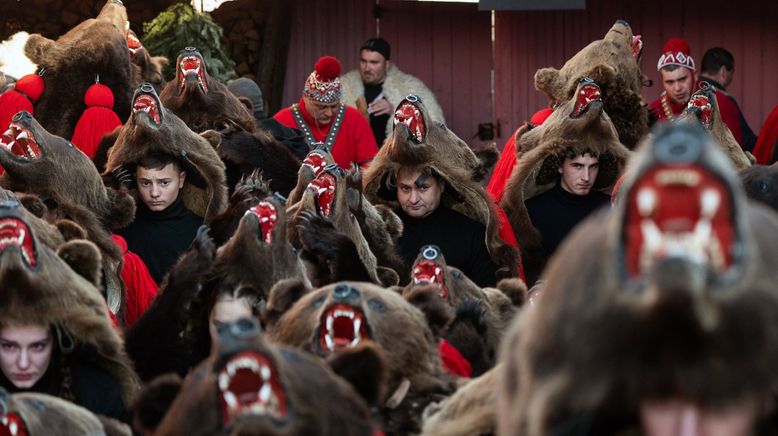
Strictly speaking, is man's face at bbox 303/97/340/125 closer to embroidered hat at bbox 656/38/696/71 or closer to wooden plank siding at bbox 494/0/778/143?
embroidered hat at bbox 656/38/696/71

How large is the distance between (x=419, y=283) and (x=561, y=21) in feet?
25.6

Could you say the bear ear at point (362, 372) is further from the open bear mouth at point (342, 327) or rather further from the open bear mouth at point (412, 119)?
the open bear mouth at point (412, 119)

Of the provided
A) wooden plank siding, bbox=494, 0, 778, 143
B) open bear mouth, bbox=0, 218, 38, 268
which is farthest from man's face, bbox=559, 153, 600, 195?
wooden plank siding, bbox=494, 0, 778, 143

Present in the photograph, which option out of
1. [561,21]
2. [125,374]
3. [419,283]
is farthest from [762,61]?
[125,374]

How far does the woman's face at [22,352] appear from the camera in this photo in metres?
5.14

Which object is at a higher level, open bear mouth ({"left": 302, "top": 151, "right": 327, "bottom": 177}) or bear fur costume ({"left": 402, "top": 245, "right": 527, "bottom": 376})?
open bear mouth ({"left": 302, "top": 151, "right": 327, "bottom": 177})

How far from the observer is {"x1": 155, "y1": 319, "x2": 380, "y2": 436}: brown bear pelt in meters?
2.93

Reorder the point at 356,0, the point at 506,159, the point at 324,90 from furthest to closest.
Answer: the point at 356,0 → the point at 324,90 → the point at 506,159

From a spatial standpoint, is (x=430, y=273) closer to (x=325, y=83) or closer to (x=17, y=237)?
(x=17, y=237)

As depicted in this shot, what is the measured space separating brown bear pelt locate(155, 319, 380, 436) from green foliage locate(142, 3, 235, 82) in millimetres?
8938

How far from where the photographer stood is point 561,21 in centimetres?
1347

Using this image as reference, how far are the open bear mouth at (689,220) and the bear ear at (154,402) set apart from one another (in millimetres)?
1489

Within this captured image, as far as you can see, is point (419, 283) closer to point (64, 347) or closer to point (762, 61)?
point (64, 347)

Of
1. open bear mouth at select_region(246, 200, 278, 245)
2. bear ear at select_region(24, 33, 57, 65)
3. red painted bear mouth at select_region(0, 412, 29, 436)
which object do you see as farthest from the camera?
bear ear at select_region(24, 33, 57, 65)
